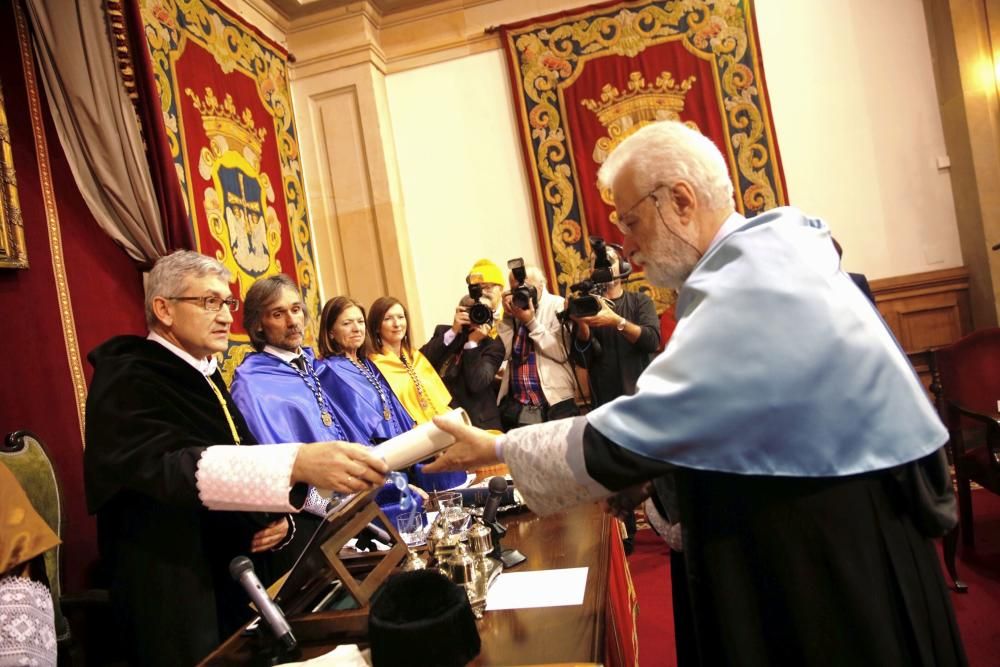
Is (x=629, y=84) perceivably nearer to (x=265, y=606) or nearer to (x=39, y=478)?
(x=39, y=478)

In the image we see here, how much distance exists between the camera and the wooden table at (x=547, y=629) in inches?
46.1

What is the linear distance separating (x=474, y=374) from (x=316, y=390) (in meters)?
1.08

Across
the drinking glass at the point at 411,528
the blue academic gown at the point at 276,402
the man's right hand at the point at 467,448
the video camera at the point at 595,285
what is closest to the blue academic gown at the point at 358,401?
the blue academic gown at the point at 276,402

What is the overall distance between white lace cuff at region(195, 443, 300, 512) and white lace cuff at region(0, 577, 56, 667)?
0.45 metres

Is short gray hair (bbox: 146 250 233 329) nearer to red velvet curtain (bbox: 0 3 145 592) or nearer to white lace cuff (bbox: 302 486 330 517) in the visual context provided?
white lace cuff (bbox: 302 486 330 517)

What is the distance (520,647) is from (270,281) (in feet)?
6.29

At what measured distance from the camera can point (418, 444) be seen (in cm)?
151

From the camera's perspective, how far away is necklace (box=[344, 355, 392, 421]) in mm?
3188

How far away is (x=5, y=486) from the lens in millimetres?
1718

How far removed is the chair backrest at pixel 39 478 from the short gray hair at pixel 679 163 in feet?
7.97

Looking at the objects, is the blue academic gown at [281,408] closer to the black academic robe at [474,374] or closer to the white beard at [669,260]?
the black academic robe at [474,374]

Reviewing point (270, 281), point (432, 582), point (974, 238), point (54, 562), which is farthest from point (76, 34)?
point (974, 238)

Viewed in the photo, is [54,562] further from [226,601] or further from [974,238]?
[974,238]

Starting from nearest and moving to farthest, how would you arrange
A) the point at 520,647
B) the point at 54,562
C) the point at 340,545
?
the point at 520,647
the point at 340,545
the point at 54,562
